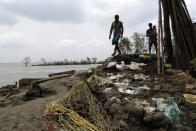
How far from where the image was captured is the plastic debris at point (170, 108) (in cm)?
206

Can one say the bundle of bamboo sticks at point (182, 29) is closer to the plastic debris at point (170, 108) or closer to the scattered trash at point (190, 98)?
the scattered trash at point (190, 98)

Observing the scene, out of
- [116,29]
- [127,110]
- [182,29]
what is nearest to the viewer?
[127,110]

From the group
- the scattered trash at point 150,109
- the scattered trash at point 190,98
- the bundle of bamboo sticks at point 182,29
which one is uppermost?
the bundle of bamboo sticks at point 182,29

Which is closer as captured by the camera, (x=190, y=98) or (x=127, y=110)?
(x=127, y=110)

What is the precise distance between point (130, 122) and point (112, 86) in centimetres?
157

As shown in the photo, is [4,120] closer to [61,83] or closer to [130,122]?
[130,122]

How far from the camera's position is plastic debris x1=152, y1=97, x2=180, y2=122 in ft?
6.77

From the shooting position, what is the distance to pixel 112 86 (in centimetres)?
353

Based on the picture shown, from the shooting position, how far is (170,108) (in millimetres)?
2154

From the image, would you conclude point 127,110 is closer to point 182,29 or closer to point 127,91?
point 127,91

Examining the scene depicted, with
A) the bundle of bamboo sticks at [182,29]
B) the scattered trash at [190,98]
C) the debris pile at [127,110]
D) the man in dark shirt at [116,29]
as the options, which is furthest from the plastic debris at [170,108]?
the man in dark shirt at [116,29]

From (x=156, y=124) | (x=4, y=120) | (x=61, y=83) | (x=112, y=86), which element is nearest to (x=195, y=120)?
(x=156, y=124)

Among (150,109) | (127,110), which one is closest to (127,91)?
(150,109)

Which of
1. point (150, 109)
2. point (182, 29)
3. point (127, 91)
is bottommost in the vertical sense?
point (150, 109)
